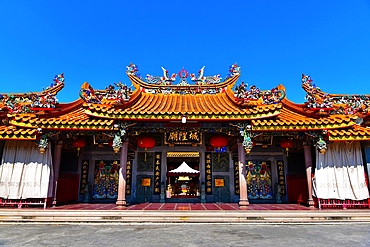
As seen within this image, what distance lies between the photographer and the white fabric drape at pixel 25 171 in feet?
27.7

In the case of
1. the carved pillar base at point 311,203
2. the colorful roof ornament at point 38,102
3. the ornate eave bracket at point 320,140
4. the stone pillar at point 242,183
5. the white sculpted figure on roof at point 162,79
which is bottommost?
Result: the carved pillar base at point 311,203

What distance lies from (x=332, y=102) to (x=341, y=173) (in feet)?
9.05

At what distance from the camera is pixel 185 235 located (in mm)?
5430

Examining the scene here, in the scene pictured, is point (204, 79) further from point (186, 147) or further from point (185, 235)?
point (185, 235)

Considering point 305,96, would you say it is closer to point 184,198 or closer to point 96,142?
point 184,198

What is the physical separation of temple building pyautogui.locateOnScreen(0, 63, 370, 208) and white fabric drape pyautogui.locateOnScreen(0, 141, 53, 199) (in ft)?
0.12

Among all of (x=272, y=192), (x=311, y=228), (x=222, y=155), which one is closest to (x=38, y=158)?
(x=222, y=155)

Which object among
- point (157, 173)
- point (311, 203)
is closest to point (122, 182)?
point (157, 173)

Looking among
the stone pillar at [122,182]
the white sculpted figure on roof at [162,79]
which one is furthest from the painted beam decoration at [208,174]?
the white sculpted figure on roof at [162,79]

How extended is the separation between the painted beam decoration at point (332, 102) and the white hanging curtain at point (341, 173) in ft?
4.52

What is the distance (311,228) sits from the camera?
20.8ft

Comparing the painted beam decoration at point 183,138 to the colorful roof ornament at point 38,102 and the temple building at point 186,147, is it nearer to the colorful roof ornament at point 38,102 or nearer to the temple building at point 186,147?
the temple building at point 186,147

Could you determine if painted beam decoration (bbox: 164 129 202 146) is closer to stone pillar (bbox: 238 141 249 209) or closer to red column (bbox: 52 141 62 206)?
stone pillar (bbox: 238 141 249 209)

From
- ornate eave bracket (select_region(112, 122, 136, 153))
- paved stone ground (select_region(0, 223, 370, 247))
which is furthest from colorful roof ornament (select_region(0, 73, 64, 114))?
paved stone ground (select_region(0, 223, 370, 247))
